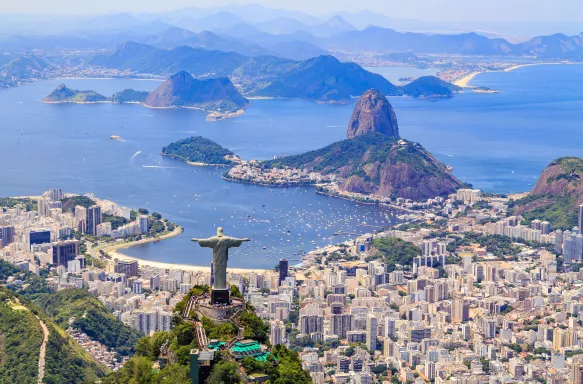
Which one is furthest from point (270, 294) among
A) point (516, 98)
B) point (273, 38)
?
point (273, 38)

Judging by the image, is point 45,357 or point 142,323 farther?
point 142,323

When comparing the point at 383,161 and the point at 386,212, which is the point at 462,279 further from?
the point at 383,161

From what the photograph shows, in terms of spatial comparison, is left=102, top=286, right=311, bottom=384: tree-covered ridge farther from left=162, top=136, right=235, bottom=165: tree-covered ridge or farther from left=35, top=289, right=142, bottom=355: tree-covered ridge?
left=162, top=136, right=235, bottom=165: tree-covered ridge

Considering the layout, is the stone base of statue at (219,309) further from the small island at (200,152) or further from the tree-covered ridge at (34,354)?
the small island at (200,152)

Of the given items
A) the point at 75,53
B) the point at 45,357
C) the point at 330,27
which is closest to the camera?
the point at 45,357

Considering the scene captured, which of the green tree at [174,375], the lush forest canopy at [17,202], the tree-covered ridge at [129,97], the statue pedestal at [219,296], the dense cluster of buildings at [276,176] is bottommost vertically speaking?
the lush forest canopy at [17,202]

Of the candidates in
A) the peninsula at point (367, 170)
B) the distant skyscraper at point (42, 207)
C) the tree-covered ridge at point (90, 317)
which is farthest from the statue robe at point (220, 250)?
the peninsula at point (367, 170)
